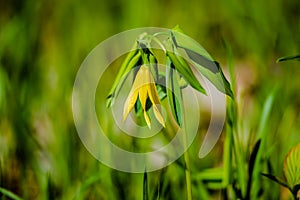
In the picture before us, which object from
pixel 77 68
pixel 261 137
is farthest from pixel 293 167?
pixel 77 68

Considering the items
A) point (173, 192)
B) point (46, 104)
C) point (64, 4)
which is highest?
point (64, 4)

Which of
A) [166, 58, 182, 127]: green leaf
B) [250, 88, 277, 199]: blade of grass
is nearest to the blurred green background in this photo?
[250, 88, 277, 199]: blade of grass

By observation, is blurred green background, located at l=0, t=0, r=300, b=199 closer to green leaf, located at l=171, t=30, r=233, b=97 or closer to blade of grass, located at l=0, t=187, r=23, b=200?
blade of grass, located at l=0, t=187, r=23, b=200

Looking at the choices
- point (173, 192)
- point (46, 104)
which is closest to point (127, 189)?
point (173, 192)

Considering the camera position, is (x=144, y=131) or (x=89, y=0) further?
(x=89, y=0)

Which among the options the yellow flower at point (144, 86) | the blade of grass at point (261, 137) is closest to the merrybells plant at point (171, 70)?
the yellow flower at point (144, 86)

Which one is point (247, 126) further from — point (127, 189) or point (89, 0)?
point (89, 0)

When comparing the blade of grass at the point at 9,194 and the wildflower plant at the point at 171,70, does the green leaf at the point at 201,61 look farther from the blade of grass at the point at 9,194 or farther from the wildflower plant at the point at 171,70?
the blade of grass at the point at 9,194
